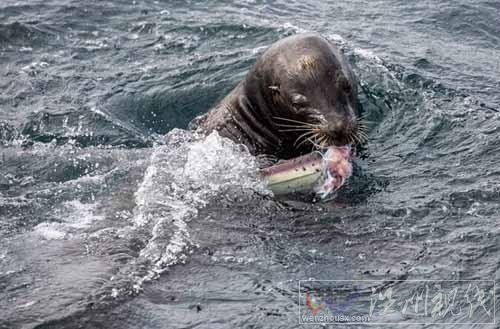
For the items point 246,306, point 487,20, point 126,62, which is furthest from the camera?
point 487,20

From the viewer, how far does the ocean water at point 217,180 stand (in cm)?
529

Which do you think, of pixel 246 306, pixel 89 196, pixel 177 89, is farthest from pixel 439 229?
pixel 177 89

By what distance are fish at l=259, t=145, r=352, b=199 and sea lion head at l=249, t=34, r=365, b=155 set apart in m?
0.15

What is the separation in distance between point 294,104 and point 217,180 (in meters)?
0.85

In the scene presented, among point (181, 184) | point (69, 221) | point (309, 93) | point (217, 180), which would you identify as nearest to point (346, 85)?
point (309, 93)

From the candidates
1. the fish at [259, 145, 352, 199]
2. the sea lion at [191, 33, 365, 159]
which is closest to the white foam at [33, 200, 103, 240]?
the fish at [259, 145, 352, 199]

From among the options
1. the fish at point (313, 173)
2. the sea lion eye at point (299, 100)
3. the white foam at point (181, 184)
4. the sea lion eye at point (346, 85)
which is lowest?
the white foam at point (181, 184)

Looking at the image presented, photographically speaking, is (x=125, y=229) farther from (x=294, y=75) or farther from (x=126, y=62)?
(x=126, y=62)

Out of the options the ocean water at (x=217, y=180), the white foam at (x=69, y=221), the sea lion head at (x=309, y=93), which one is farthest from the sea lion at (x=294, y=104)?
the white foam at (x=69, y=221)

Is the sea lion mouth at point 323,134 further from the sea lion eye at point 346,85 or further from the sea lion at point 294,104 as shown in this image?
the sea lion eye at point 346,85

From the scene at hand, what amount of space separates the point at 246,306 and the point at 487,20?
7283 millimetres

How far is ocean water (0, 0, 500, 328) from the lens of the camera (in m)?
5.29

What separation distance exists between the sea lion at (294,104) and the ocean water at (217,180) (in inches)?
10.7

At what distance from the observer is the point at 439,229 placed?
6.01m
